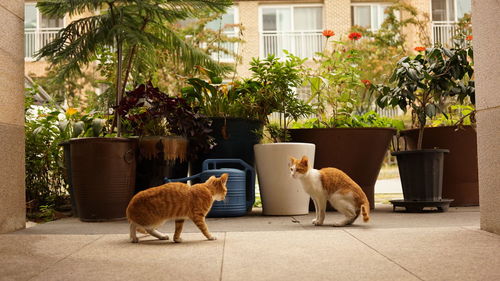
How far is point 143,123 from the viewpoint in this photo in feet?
14.3

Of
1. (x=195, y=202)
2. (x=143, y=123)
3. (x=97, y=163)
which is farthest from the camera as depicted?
(x=143, y=123)

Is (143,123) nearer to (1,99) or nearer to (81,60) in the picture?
(81,60)

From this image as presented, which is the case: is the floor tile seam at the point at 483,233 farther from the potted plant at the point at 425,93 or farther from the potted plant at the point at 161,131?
the potted plant at the point at 161,131

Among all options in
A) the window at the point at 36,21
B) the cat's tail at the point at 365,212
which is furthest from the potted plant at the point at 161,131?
the window at the point at 36,21

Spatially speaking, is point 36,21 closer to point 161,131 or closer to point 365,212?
point 161,131

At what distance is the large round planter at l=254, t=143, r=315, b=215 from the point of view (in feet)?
14.3

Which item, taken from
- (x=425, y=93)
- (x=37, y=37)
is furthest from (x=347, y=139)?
(x=37, y=37)

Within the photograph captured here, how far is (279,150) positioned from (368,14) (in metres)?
14.0

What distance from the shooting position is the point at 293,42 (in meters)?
16.8

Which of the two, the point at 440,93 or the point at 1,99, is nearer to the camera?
the point at 1,99

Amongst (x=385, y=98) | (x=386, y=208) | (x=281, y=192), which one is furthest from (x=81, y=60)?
(x=386, y=208)

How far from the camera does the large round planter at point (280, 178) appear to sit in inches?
172

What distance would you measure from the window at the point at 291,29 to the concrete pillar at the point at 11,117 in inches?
522

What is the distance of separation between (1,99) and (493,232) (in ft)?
9.83
